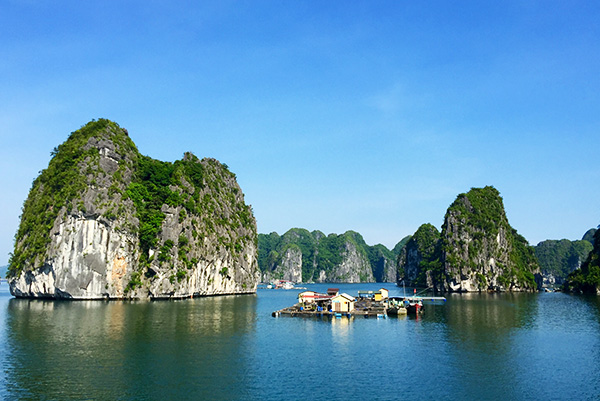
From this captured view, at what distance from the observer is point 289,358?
4769 cm

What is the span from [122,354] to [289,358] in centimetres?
1642

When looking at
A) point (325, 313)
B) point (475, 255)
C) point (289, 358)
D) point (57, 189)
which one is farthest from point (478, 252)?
point (289, 358)

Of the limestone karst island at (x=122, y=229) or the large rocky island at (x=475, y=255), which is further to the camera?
the large rocky island at (x=475, y=255)

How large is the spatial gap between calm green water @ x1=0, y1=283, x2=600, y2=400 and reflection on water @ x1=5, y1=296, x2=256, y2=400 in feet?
0.37

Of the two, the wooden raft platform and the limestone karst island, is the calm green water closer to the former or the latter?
the wooden raft platform

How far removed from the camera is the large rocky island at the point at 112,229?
102m

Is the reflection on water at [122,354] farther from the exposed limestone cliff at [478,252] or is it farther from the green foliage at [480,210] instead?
the green foliage at [480,210]

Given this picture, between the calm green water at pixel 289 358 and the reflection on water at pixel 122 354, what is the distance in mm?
112

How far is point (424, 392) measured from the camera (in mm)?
35812

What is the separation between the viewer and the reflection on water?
117 ft

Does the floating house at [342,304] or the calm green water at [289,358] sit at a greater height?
the floating house at [342,304]

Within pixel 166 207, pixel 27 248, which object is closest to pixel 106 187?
pixel 166 207

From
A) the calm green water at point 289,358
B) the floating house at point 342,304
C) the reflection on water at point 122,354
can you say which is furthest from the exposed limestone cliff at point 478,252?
the reflection on water at point 122,354

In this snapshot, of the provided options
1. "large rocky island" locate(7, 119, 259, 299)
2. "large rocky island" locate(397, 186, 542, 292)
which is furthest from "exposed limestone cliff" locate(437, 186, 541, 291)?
"large rocky island" locate(7, 119, 259, 299)
